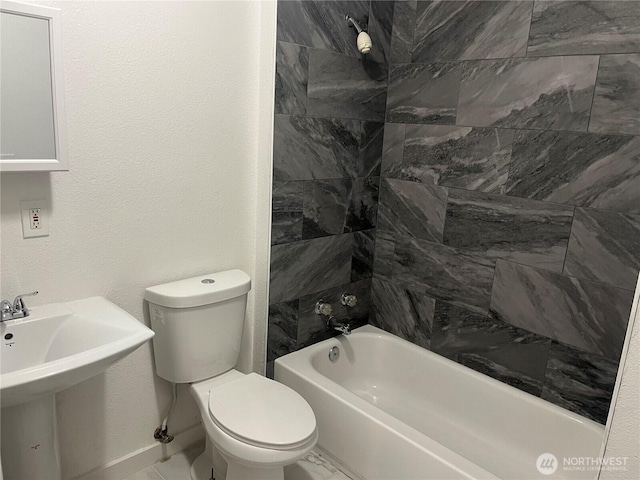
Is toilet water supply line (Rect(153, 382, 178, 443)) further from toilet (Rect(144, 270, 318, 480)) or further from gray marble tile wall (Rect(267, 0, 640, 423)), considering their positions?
gray marble tile wall (Rect(267, 0, 640, 423))

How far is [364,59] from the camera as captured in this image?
2293 mm

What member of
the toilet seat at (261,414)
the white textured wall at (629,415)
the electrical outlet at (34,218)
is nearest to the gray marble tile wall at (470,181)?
the toilet seat at (261,414)

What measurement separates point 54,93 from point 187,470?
1.58 metres

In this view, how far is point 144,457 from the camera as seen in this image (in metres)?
2.04

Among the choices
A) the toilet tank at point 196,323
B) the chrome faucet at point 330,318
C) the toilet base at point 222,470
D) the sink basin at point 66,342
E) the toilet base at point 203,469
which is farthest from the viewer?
the chrome faucet at point 330,318

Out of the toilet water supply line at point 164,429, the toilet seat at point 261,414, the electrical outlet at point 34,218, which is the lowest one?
the toilet water supply line at point 164,429

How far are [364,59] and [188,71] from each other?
0.88 meters

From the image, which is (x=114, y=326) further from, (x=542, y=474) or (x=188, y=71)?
(x=542, y=474)

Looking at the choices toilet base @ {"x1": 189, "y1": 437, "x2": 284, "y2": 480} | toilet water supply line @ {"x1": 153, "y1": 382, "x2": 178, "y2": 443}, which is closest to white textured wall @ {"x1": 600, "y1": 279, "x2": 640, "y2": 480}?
toilet base @ {"x1": 189, "y1": 437, "x2": 284, "y2": 480}

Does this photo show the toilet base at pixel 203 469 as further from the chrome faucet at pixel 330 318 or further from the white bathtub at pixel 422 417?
the chrome faucet at pixel 330 318

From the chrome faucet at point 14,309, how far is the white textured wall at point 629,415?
1691 millimetres

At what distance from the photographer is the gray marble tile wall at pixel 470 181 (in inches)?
70.6

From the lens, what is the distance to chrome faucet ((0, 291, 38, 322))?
1465 millimetres

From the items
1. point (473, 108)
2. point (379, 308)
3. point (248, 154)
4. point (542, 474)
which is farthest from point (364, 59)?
point (542, 474)
